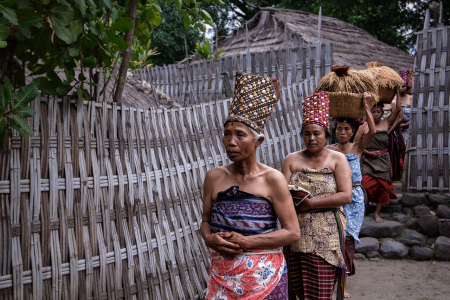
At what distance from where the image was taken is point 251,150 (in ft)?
6.91

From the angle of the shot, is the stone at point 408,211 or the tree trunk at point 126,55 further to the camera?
the stone at point 408,211

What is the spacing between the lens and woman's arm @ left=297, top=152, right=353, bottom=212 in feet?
9.39

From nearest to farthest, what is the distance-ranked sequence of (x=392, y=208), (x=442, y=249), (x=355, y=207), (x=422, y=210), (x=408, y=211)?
(x=355, y=207) < (x=442, y=249) < (x=422, y=210) < (x=408, y=211) < (x=392, y=208)

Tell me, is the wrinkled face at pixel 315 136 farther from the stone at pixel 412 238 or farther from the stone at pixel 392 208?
the stone at pixel 392 208

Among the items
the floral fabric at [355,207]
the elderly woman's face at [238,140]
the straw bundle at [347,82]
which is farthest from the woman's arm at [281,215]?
the straw bundle at [347,82]

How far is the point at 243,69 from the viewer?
7.88 meters

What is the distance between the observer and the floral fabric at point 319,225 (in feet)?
9.52

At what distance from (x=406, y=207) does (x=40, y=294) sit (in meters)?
5.59

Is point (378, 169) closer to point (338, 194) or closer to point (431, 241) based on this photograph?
point (431, 241)

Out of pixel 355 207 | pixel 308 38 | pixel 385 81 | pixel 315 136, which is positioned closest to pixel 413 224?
pixel 385 81

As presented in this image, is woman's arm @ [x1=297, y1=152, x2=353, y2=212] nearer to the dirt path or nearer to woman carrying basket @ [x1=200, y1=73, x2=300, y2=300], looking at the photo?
woman carrying basket @ [x1=200, y1=73, x2=300, y2=300]

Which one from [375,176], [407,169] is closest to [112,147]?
[375,176]

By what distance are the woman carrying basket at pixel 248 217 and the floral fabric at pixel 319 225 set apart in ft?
2.65

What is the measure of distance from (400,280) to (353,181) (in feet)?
5.42
